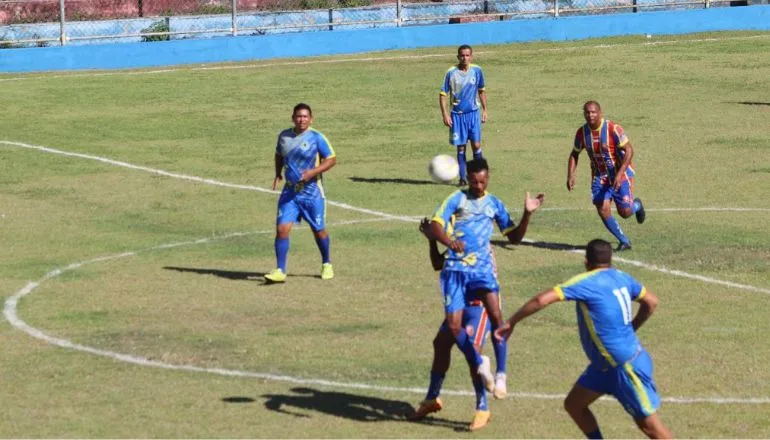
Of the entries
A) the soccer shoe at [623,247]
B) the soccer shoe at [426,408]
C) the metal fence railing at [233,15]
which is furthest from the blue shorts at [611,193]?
the metal fence railing at [233,15]

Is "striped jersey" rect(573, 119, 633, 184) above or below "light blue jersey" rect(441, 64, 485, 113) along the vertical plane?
below

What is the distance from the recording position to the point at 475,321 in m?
14.7

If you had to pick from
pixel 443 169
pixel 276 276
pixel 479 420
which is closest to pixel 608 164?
pixel 276 276

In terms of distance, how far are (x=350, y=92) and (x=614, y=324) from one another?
98.1 feet

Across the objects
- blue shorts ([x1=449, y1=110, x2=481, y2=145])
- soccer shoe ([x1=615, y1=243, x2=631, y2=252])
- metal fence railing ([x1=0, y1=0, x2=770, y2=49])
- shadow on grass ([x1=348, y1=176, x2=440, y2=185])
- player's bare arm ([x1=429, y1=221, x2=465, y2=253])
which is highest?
metal fence railing ([x1=0, y1=0, x2=770, y2=49])

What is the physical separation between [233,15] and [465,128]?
66.1 ft

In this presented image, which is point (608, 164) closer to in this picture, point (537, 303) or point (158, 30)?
point (537, 303)

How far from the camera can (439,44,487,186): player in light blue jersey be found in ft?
94.2

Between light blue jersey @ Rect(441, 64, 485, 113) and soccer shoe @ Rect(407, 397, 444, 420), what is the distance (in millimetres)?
14587

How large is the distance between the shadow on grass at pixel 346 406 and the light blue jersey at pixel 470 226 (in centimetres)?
155

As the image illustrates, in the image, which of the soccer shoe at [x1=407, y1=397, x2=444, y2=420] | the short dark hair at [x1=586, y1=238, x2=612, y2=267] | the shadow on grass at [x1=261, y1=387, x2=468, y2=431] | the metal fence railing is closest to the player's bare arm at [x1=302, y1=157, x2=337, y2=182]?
the shadow on grass at [x1=261, y1=387, x2=468, y2=431]

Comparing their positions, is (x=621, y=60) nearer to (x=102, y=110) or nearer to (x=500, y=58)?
(x=500, y=58)

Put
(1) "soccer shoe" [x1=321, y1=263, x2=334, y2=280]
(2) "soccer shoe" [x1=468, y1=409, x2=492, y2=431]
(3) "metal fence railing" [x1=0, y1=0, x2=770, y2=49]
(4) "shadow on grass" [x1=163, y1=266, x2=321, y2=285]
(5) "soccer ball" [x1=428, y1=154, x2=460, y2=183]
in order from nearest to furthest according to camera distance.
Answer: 1. (2) "soccer shoe" [x1=468, y1=409, x2=492, y2=431]
2. (5) "soccer ball" [x1=428, y1=154, x2=460, y2=183]
3. (1) "soccer shoe" [x1=321, y1=263, x2=334, y2=280]
4. (4) "shadow on grass" [x1=163, y1=266, x2=321, y2=285]
5. (3) "metal fence railing" [x1=0, y1=0, x2=770, y2=49]

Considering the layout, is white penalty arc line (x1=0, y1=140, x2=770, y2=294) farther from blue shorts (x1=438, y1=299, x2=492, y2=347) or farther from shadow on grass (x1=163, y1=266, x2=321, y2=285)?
blue shorts (x1=438, y1=299, x2=492, y2=347)
